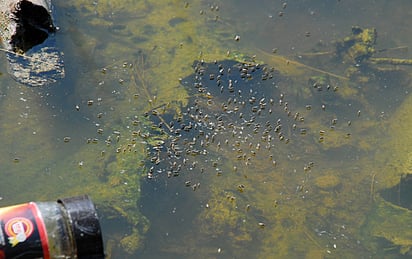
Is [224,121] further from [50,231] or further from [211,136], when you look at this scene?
[50,231]

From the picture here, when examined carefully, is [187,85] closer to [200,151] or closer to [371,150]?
[200,151]

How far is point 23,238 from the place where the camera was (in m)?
2.03

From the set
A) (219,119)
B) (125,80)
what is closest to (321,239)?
(219,119)

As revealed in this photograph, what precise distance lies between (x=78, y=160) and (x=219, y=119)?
1.29 meters

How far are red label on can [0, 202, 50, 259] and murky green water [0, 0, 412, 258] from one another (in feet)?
6.40

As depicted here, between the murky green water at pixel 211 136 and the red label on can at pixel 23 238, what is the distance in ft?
6.40

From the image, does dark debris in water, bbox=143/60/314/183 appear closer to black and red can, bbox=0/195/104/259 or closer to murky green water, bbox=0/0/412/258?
murky green water, bbox=0/0/412/258

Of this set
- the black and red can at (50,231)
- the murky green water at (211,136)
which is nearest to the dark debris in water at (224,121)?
the murky green water at (211,136)

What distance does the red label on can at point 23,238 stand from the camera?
2.03 metres

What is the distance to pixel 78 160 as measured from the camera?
434 cm

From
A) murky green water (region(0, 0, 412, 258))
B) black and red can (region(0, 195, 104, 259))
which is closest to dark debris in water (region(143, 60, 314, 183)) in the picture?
murky green water (region(0, 0, 412, 258))

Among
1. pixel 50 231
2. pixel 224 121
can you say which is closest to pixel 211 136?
pixel 224 121

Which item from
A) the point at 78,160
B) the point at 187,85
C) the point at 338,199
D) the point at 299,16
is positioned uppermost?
the point at 299,16

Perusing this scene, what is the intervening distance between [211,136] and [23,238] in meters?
2.76
